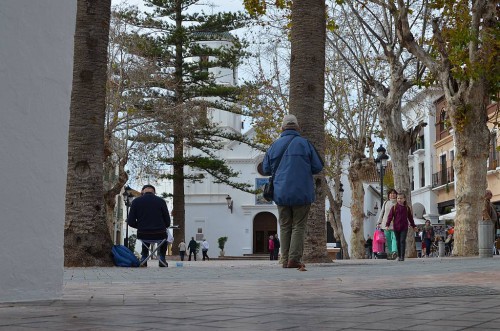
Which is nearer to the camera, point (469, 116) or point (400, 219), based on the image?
point (400, 219)

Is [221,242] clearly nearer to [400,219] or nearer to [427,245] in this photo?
[427,245]

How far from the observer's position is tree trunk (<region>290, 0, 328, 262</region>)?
44.7ft

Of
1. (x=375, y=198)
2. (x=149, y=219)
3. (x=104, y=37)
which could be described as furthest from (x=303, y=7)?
(x=375, y=198)

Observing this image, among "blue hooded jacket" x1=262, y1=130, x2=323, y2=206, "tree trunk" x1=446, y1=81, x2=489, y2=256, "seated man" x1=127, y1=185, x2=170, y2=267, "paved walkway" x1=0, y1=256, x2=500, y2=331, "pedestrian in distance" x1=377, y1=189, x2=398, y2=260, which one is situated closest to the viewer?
"paved walkway" x1=0, y1=256, x2=500, y2=331

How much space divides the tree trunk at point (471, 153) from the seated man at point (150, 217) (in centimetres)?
1001

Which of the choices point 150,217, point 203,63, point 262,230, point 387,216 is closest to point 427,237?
point 203,63

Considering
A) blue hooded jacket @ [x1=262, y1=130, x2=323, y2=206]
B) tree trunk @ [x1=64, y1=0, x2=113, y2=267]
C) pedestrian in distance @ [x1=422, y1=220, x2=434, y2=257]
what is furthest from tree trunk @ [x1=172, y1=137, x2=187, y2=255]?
blue hooded jacket @ [x1=262, y1=130, x2=323, y2=206]

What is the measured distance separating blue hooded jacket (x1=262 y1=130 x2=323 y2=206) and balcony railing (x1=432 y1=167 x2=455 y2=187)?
44.0 m

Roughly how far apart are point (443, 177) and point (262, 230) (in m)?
16.8

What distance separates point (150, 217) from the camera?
1414 cm

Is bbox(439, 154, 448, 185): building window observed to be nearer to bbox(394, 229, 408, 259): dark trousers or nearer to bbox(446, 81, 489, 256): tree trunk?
bbox(446, 81, 489, 256): tree trunk

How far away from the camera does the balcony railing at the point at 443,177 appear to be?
175ft

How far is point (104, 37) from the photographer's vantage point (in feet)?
44.6

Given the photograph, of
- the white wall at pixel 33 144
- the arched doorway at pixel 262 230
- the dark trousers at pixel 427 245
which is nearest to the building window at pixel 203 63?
the dark trousers at pixel 427 245
